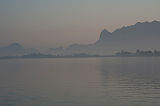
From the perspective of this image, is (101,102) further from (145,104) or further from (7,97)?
(7,97)

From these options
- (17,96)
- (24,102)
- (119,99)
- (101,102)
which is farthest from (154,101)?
(17,96)

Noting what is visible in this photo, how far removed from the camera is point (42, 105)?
25.9 metres

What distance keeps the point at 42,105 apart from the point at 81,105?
13.6 ft

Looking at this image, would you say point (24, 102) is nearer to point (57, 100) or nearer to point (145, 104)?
point (57, 100)

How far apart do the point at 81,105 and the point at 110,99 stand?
452 centimetres

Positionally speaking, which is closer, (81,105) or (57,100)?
(81,105)

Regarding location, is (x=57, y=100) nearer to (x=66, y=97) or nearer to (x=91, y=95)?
(x=66, y=97)

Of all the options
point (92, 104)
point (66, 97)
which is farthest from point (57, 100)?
point (92, 104)

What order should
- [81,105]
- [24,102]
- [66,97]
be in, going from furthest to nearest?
1. [66,97]
2. [24,102]
3. [81,105]

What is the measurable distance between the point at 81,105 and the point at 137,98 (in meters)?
7.59

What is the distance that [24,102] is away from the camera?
2788 cm

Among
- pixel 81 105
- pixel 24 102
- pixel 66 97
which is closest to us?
pixel 81 105

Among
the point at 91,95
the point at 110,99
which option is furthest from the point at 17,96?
the point at 110,99

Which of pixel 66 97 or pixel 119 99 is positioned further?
pixel 66 97
